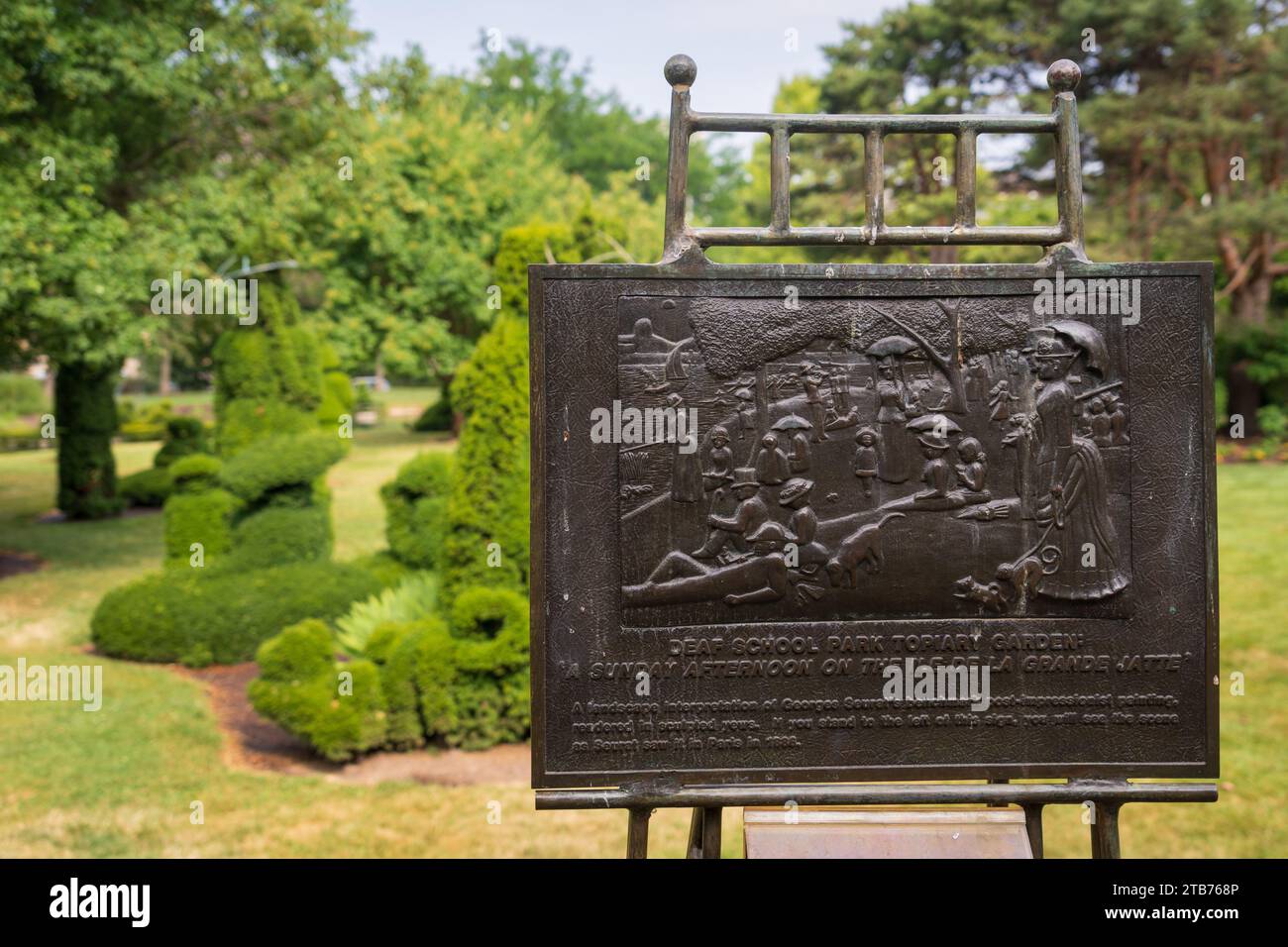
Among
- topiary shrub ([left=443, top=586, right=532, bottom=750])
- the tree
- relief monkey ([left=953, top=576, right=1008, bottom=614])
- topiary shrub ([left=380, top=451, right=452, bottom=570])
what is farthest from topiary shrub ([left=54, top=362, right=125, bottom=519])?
relief monkey ([left=953, top=576, right=1008, bottom=614])

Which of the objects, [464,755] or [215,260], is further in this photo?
[215,260]

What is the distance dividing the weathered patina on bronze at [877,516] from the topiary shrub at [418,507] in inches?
296

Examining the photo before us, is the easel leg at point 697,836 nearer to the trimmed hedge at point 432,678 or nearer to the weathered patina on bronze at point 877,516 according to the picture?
the weathered patina on bronze at point 877,516

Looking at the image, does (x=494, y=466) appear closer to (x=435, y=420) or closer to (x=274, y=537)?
(x=274, y=537)

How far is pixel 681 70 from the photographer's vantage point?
11.6 feet

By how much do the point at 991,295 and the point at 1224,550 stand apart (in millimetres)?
10829

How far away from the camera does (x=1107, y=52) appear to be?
57.7 ft

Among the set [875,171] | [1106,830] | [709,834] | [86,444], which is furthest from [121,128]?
[1106,830]

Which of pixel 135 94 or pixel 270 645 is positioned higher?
pixel 135 94

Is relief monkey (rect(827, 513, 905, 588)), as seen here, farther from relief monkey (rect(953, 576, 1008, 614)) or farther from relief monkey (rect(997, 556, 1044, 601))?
relief monkey (rect(997, 556, 1044, 601))

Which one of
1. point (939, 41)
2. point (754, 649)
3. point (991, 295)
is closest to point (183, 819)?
point (754, 649)

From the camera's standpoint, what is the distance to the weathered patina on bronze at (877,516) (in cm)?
350

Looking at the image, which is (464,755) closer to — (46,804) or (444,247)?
(46,804)

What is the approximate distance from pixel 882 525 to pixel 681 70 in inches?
68.3
